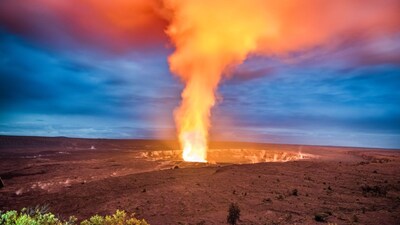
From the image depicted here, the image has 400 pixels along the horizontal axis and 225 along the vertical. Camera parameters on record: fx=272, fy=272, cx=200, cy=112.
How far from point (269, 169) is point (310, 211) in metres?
18.1

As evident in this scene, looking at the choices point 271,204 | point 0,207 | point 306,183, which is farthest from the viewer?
point 306,183

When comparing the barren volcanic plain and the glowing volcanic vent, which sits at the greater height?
the glowing volcanic vent

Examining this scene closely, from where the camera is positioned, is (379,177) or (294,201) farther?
(379,177)

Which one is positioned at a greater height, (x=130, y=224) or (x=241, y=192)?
(x=130, y=224)

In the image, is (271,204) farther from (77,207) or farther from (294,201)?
(77,207)

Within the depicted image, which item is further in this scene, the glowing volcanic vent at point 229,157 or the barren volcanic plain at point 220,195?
the glowing volcanic vent at point 229,157

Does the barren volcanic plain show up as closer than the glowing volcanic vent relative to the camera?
Yes

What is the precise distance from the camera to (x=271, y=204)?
20188 mm

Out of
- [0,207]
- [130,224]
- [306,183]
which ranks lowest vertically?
[0,207]

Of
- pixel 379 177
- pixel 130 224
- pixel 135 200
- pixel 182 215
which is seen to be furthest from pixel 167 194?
pixel 379 177

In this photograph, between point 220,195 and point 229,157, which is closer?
point 220,195

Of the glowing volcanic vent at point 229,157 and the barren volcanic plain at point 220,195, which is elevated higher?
the glowing volcanic vent at point 229,157

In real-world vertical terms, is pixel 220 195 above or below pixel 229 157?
below

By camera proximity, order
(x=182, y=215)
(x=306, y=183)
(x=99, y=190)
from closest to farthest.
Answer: (x=182, y=215) < (x=99, y=190) < (x=306, y=183)
